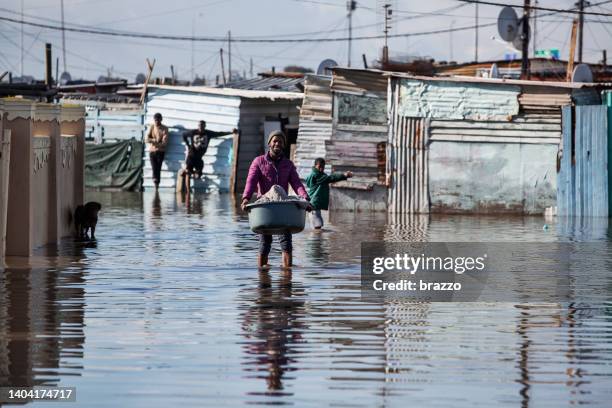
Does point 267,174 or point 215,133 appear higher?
point 215,133

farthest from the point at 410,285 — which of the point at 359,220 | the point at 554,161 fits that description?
the point at 554,161

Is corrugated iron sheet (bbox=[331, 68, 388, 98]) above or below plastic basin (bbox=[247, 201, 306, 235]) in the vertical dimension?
above

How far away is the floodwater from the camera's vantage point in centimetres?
820

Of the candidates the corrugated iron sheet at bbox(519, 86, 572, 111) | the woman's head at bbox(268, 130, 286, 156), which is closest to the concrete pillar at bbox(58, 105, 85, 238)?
the woman's head at bbox(268, 130, 286, 156)

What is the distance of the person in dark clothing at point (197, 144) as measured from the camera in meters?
35.9

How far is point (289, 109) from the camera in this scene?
126 ft

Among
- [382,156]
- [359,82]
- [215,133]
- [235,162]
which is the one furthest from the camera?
[215,133]

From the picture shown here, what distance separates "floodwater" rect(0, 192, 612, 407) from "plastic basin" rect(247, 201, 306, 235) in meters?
0.59

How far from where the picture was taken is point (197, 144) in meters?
35.9

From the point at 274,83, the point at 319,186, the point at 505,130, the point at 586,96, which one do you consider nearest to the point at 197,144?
the point at 505,130

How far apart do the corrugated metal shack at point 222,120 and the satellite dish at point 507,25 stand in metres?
6.90

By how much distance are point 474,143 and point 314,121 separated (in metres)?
4.10

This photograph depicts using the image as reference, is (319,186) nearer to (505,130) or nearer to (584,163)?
(505,130)

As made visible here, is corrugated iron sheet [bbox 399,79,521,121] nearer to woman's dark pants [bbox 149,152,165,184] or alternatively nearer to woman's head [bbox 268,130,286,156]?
woman's dark pants [bbox 149,152,165,184]
